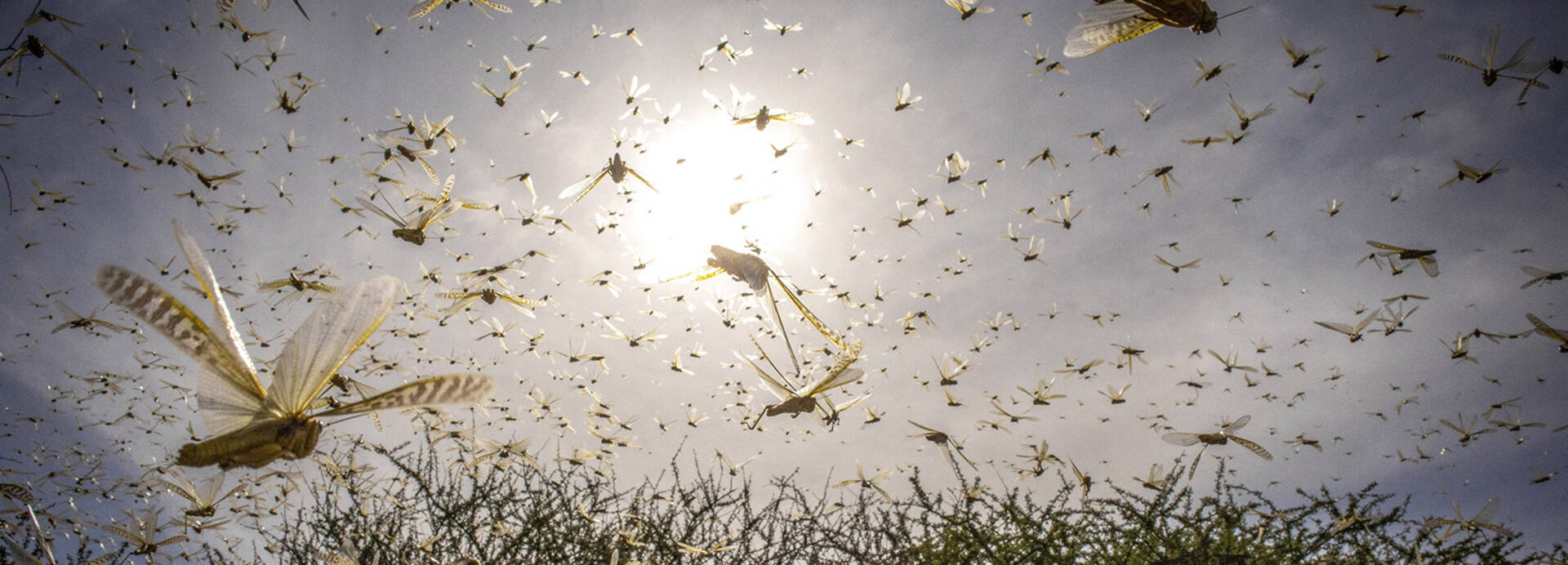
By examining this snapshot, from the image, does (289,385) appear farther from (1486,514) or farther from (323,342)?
(1486,514)

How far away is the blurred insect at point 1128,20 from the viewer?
1.87 metres

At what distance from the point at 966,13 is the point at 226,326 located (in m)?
4.98

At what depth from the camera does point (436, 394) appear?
0.94 meters

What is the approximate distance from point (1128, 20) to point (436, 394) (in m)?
2.45

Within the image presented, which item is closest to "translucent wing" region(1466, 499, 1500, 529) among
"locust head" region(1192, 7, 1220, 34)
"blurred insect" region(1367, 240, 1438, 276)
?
"blurred insect" region(1367, 240, 1438, 276)

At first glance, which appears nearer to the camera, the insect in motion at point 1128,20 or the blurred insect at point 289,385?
the blurred insect at point 289,385

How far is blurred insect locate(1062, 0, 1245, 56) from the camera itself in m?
1.87

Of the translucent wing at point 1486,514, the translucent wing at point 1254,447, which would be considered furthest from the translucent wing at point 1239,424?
the translucent wing at point 1486,514

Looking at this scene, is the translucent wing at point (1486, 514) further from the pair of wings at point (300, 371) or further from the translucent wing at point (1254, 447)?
the pair of wings at point (300, 371)

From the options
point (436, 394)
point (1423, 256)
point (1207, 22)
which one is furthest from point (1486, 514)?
point (436, 394)

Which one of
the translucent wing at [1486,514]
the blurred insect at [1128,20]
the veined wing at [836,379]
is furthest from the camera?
the translucent wing at [1486,514]

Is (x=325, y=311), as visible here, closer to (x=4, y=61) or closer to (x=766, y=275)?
(x=766, y=275)

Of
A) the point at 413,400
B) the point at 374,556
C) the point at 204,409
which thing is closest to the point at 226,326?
the point at 204,409

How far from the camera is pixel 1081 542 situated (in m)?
5.24
